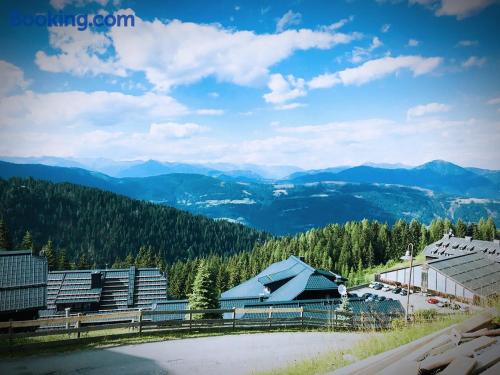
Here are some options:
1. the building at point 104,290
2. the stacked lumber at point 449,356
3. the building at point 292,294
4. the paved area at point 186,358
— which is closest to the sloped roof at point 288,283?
the building at point 292,294

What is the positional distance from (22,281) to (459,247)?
83608mm

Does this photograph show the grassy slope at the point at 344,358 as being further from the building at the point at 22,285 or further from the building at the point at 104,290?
the building at the point at 104,290

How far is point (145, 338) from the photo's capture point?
16.9 metres

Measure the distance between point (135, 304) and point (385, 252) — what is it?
235 ft

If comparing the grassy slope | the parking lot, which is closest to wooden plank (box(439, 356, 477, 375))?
the grassy slope

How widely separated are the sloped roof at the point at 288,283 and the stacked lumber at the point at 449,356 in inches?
1275

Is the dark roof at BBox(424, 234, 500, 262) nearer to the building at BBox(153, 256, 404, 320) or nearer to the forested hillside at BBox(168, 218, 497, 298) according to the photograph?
the forested hillside at BBox(168, 218, 497, 298)

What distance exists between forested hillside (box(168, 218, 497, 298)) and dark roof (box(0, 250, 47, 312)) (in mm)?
48396

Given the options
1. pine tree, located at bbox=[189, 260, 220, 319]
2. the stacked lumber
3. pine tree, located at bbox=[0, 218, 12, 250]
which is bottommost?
pine tree, located at bbox=[189, 260, 220, 319]

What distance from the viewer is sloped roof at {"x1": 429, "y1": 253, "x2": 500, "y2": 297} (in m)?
38.5

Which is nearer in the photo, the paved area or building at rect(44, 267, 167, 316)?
the paved area

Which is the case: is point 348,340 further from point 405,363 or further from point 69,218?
point 69,218

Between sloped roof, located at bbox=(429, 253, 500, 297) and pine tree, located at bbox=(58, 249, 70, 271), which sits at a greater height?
sloped roof, located at bbox=(429, 253, 500, 297)

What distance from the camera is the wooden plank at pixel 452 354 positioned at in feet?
21.1
